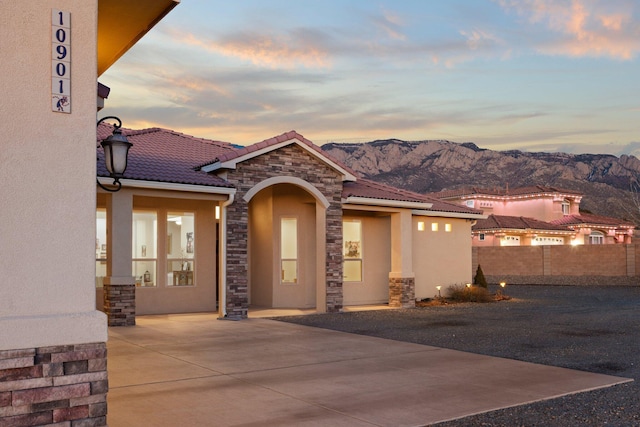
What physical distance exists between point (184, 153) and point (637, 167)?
120 m

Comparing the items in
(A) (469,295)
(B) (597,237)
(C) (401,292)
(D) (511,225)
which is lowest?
(A) (469,295)

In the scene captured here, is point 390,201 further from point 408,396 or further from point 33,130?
point 33,130

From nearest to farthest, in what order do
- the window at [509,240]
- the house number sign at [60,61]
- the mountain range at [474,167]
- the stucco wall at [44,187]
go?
the stucco wall at [44,187] < the house number sign at [60,61] < the window at [509,240] < the mountain range at [474,167]

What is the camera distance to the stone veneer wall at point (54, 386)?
431 centimetres

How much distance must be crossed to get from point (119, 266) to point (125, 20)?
823 centimetres

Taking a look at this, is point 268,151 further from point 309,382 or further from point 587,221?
point 587,221

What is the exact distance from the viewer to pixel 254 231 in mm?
19156

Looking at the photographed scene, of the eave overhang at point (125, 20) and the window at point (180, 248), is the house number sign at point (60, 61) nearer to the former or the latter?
the eave overhang at point (125, 20)

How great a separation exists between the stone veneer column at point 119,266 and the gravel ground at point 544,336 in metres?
3.78

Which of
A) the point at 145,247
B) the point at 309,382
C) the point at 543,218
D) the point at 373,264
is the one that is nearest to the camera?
the point at 309,382

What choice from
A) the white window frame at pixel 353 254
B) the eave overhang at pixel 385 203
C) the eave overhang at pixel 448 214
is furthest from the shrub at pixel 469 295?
the white window frame at pixel 353 254

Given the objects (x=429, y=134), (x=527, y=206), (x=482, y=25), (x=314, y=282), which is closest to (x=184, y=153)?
(x=314, y=282)

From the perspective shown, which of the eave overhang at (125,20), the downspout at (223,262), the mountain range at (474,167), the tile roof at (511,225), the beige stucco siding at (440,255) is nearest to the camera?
the eave overhang at (125,20)

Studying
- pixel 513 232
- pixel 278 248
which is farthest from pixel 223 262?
pixel 513 232
